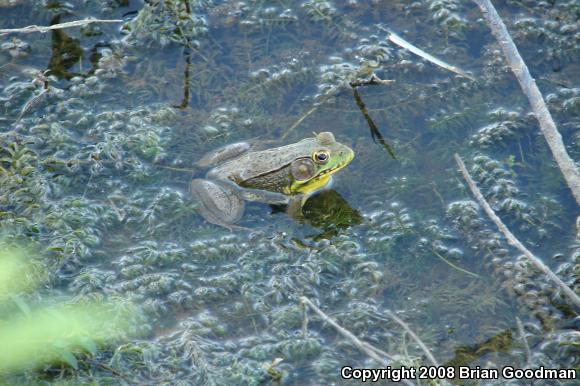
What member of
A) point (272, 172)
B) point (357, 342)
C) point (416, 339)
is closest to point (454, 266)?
point (416, 339)

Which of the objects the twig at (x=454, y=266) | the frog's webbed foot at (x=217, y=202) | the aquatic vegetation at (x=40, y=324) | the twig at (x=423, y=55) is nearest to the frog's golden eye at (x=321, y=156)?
the frog's webbed foot at (x=217, y=202)

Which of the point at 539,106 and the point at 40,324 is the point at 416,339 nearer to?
the point at 539,106

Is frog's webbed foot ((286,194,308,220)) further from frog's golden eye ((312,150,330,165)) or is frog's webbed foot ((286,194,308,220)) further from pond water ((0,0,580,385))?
frog's golden eye ((312,150,330,165))

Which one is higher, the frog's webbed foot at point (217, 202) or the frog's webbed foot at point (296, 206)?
the frog's webbed foot at point (217, 202)

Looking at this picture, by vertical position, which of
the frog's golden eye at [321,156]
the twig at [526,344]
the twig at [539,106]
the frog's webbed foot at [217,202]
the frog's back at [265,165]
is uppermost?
the twig at [539,106]

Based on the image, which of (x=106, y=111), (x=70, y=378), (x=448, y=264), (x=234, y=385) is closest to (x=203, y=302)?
(x=234, y=385)

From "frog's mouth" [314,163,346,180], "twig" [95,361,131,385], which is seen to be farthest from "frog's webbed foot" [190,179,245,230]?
"twig" [95,361,131,385]

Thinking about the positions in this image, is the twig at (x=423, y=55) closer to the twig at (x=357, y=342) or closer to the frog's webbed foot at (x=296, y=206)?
the frog's webbed foot at (x=296, y=206)

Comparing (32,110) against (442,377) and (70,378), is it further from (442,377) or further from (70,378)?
(442,377)
